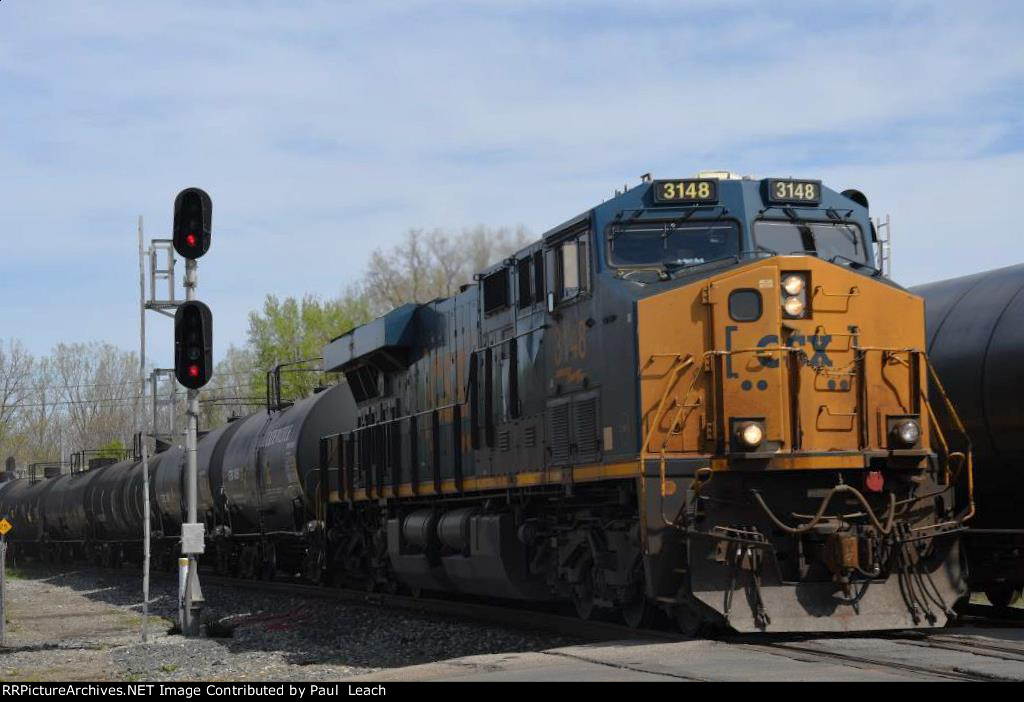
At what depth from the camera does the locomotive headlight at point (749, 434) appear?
1170cm

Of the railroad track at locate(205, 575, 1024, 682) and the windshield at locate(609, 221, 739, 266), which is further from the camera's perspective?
the windshield at locate(609, 221, 739, 266)

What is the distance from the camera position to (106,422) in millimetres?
112938

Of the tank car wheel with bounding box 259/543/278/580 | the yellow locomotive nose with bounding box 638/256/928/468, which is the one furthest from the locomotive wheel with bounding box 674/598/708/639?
the tank car wheel with bounding box 259/543/278/580

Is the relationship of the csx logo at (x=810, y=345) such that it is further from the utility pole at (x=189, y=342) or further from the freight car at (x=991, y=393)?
the utility pole at (x=189, y=342)

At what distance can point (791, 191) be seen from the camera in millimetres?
13086

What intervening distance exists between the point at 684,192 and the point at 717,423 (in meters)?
2.37

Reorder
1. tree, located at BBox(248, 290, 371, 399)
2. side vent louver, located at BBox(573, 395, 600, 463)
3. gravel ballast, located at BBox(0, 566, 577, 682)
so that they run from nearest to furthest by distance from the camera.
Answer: side vent louver, located at BBox(573, 395, 600, 463)
gravel ballast, located at BBox(0, 566, 577, 682)
tree, located at BBox(248, 290, 371, 399)

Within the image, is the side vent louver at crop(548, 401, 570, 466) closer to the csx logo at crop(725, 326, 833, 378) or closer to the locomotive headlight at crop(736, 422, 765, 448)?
the csx logo at crop(725, 326, 833, 378)

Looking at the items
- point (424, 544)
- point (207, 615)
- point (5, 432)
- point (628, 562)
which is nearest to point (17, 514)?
point (207, 615)

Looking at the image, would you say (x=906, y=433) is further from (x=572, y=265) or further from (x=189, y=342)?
(x=189, y=342)

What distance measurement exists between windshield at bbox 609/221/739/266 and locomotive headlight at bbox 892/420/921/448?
221cm

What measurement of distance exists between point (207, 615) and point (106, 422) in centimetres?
9634

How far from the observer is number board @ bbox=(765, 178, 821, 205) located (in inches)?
512

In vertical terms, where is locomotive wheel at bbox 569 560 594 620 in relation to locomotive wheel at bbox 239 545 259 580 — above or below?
above
